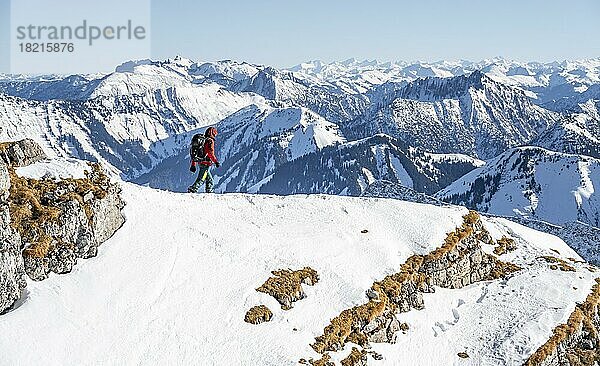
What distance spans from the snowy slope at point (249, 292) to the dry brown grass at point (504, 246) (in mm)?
1283

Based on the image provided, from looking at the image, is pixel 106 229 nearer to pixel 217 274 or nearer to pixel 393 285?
pixel 217 274

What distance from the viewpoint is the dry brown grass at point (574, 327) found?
3322 cm

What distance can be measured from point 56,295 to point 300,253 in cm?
1718

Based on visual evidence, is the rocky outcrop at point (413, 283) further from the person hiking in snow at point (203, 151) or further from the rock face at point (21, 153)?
the rock face at point (21, 153)

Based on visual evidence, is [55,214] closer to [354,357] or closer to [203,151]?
[203,151]

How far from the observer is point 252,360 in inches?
1077

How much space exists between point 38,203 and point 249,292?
45.9 ft

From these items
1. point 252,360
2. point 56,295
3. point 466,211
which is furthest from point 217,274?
point 466,211

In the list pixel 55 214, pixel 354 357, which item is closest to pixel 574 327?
pixel 354 357

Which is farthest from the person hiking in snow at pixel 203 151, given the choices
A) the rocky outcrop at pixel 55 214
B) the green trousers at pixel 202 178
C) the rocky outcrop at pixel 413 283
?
the rocky outcrop at pixel 413 283

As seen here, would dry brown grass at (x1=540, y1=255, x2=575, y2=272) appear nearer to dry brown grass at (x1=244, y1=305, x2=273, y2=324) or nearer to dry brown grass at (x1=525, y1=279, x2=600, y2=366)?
dry brown grass at (x1=525, y1=279, x2=600, y2=366)

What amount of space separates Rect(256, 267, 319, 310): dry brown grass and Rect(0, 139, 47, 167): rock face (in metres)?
18.9

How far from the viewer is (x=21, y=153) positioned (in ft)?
117

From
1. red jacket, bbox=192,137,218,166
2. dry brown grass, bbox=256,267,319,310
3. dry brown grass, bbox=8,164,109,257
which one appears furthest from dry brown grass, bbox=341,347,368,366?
dry brown grass, bbox=8,164,109,257
